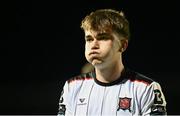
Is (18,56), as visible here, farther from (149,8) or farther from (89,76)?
(89,76)

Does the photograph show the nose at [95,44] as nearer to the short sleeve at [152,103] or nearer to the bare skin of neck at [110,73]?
→ the bare skin of neck at [110,73]

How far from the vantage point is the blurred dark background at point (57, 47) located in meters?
3.46

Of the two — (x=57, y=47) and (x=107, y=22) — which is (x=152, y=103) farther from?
(x=57, y=47)

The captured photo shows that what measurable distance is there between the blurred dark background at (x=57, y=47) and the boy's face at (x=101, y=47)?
1873 millimetres

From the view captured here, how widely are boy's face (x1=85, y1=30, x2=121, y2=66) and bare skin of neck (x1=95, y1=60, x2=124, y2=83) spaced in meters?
0.03

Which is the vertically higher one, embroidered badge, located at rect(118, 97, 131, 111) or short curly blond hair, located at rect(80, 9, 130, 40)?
short curly blond hair, located at rect(80, 9, 130, 40)

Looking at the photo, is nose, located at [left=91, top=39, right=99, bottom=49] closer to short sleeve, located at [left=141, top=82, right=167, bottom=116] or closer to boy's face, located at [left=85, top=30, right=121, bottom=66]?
boy's face, located at [left=85, top=30, right=121, bottom=66]

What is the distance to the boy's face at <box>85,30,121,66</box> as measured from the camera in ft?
4.84

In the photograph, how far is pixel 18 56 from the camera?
3.76 m

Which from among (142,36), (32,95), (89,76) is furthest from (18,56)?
(89,76)

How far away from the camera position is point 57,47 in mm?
3695

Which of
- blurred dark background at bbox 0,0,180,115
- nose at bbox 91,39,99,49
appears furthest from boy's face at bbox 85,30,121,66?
blurred dark background at bbox 0,0,180,115

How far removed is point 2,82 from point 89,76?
2.09 metres

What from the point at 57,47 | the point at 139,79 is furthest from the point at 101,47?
the point at 57,47
